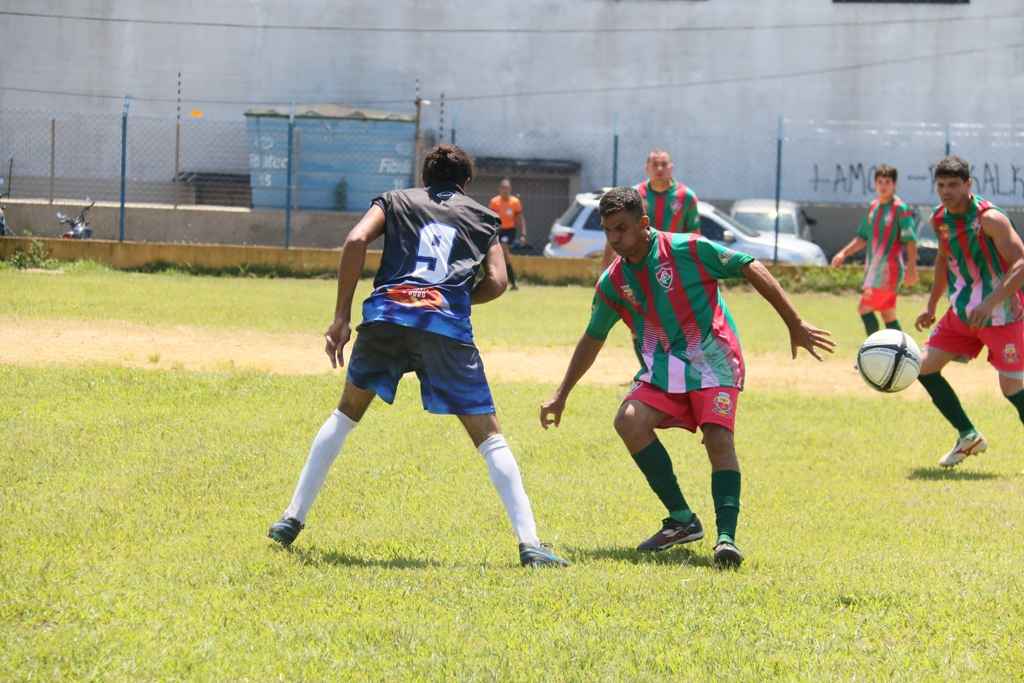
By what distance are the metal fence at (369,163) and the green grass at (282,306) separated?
5544mm

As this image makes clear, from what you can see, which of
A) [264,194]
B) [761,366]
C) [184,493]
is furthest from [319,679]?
[264,194]

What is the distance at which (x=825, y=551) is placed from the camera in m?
6.43

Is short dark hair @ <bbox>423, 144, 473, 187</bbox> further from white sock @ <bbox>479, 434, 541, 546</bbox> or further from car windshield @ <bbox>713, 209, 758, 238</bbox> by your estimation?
car windshield @ <bbox>713, 209, 758, 238</bbox>

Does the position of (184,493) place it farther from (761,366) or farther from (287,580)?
(761,366)

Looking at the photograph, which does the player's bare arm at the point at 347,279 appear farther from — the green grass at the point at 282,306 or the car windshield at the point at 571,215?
the car windshield at the point at 571,215

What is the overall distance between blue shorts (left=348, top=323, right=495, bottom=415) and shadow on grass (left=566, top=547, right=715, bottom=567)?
0.74 metres

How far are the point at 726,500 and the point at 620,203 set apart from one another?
4.39 feet

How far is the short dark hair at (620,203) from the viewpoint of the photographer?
5996mm

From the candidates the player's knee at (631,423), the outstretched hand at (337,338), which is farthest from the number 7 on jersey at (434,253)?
the player's knee at (631,423)

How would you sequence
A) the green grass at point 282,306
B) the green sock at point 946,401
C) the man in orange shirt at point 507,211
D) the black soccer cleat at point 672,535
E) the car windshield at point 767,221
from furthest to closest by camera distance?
the car windshield at point 767,221 → the man in orange shirt at point 507,211 → the green grass at point 282,306 → the green sock at point 946,401 → the black soccer cleat at point 672,535

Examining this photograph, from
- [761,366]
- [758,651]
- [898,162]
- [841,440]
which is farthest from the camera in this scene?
[898,162]

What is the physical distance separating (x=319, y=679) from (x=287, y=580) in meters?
1.16

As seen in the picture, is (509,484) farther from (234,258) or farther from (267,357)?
(234,258)

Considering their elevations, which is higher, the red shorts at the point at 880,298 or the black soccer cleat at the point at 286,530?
the red shorts at the point at 880,298
